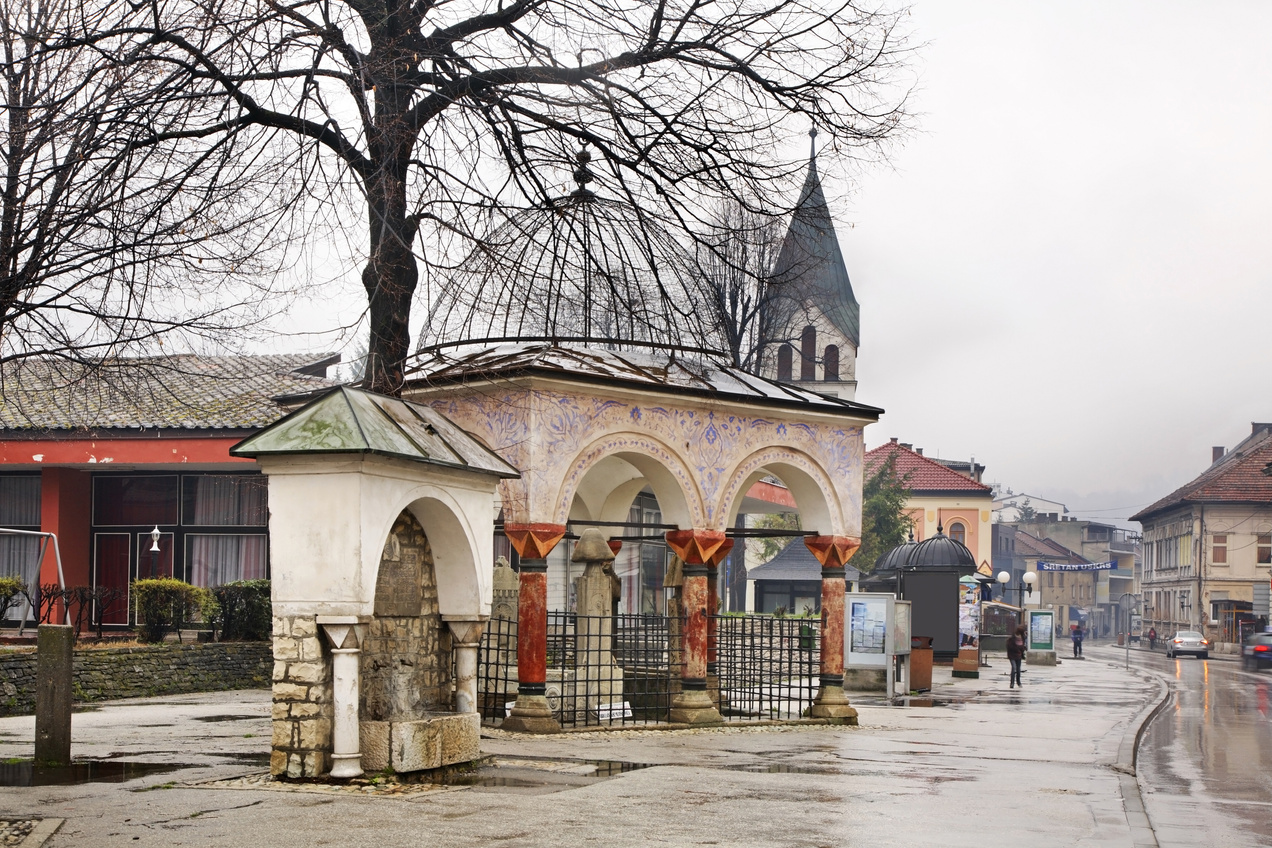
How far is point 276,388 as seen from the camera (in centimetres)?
2689

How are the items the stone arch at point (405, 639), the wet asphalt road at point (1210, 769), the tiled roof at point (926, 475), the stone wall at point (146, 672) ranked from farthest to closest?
the tiled roof at point (926, 475), the stone wall at point (146, 672), the stone arch at point (405, 639), the wet asphalt road at point (1210, 769)

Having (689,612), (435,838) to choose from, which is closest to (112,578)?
(689,612)

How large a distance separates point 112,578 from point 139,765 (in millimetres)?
14656

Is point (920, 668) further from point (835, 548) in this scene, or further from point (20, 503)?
point (20, 503)

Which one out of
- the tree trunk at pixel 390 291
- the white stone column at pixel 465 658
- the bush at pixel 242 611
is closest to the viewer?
the white stone column at pixel 465 658

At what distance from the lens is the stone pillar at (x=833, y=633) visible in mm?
17172

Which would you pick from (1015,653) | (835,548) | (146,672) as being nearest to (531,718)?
(835,548)

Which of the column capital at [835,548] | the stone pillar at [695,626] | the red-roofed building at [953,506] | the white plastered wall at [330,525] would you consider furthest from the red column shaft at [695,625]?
the red-roofed building at [953,506]

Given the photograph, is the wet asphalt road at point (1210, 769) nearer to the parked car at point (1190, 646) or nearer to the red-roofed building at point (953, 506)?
the parked car at point (1190, 646)

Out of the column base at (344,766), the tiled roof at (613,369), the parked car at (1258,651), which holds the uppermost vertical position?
the tiled roof at (613,369)

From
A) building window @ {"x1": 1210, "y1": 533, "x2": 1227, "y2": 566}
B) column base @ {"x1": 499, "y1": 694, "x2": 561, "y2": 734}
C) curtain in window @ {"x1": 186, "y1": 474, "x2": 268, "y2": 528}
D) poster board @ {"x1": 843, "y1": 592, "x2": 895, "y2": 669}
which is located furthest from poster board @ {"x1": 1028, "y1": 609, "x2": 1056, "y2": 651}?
building window @ {"x1": 1210, "y1": 533, "x2": 1227, "y2": 566}

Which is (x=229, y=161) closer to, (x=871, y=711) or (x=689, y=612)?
(x=689, y=612)

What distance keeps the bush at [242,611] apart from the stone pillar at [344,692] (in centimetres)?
1167

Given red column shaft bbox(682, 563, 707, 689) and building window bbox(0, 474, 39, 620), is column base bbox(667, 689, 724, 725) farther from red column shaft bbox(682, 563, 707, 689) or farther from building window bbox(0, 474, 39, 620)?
building window bbox(0, 474, 39, 620)
